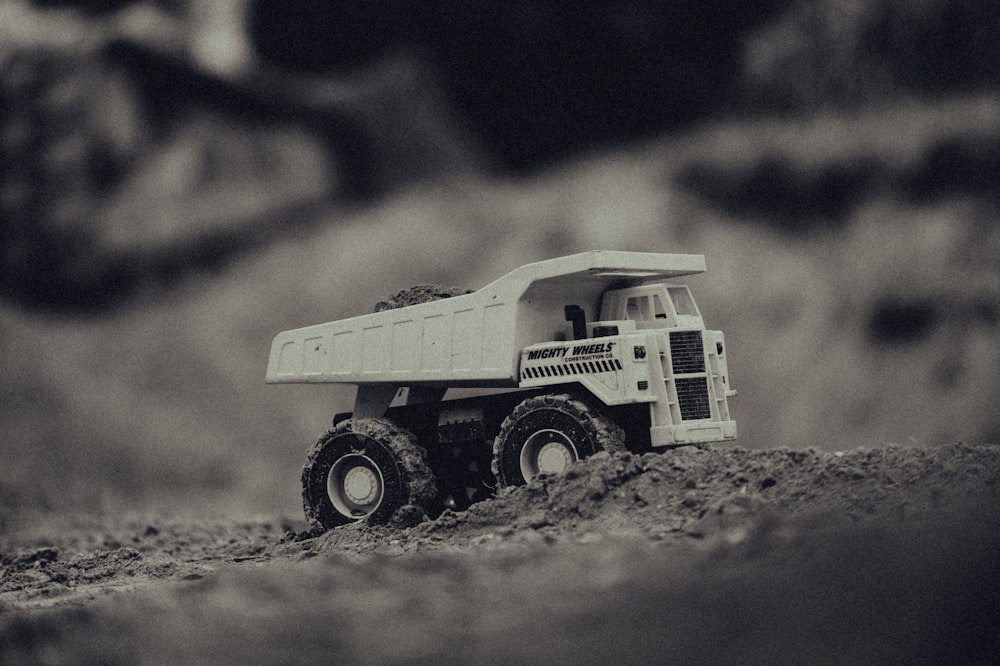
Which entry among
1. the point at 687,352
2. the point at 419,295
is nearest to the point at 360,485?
the point at 419,295

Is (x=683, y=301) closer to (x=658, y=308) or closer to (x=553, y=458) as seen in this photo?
(x=658, y=308)

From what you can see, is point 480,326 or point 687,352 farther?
point 480,326

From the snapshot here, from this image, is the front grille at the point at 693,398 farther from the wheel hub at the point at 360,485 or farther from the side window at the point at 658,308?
the wheel hub at the point at 360,485

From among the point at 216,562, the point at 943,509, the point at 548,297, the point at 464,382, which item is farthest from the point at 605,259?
the point at 216,562

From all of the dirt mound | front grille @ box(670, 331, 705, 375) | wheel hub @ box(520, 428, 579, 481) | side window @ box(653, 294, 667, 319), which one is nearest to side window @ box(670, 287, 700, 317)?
side window @ box(653, 294, 667, 319)

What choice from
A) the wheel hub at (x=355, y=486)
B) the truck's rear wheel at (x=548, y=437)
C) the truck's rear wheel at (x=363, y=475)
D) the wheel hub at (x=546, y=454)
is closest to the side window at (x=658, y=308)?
the truck's rear wheel at (x=548, y=437)

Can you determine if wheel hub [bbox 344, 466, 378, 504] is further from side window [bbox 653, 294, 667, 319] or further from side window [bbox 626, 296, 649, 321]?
side window [bbox 653, 294, 667, 319]
